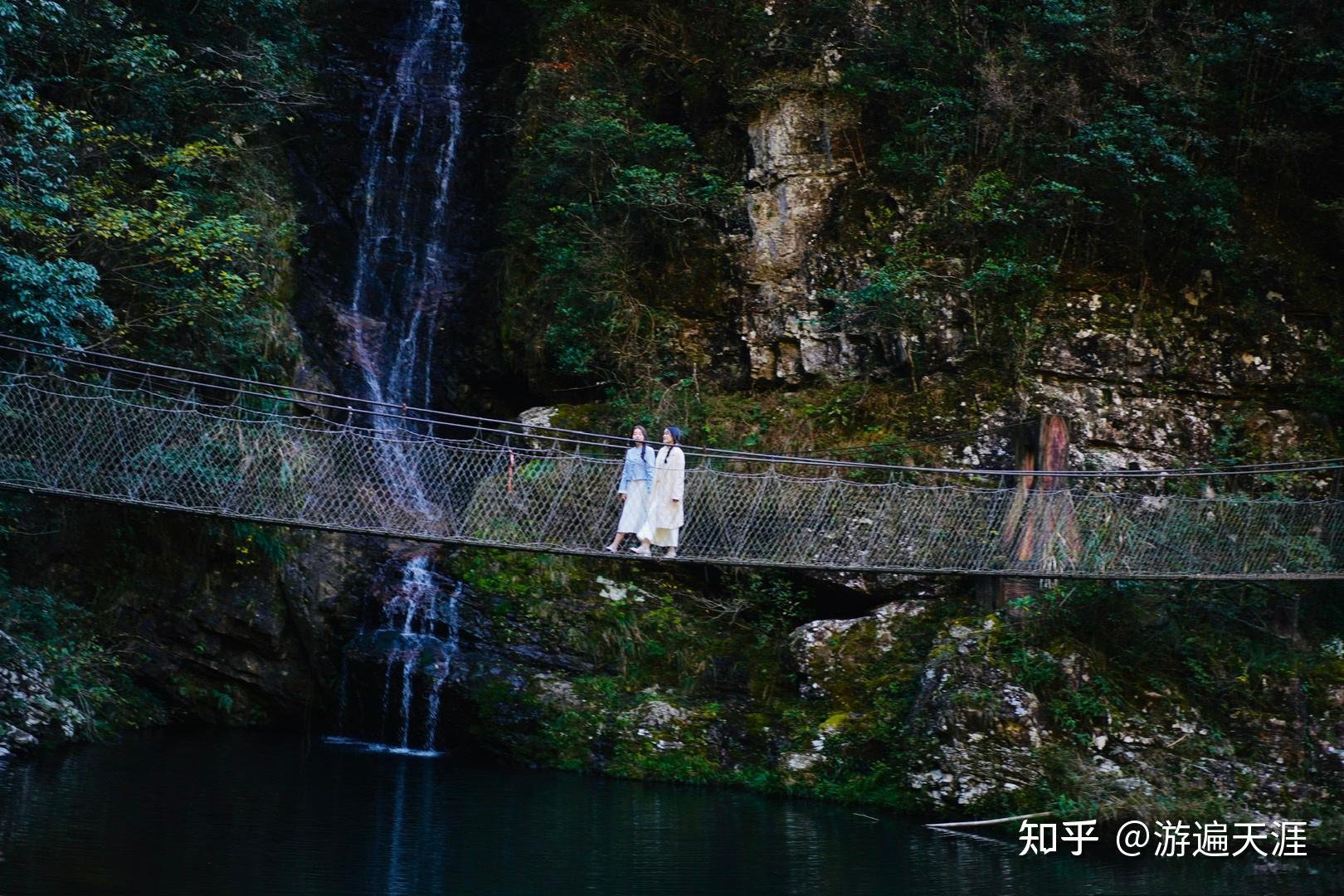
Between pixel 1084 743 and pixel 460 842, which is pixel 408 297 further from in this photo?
pixel 1084 743

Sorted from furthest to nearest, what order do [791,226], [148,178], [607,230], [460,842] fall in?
1. [607,230]
2. [791,226]
3. [148,178]
4. [460,842]

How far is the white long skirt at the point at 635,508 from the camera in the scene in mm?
7859

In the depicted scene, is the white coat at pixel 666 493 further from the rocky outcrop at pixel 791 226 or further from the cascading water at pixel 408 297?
the rocky outcrop at pixel 791 226

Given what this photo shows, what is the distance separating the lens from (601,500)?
8.20 m

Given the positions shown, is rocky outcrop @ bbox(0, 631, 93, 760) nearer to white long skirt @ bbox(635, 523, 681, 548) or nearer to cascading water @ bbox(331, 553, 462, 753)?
cascading water @ bbox(331, 553, 462, 753)

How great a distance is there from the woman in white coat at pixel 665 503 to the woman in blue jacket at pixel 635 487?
4 centimetres

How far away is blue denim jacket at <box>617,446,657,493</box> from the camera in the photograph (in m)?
7.87

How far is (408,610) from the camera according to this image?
1023cm

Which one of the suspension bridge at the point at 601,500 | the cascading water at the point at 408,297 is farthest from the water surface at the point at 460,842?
the suspension bridge at the point at 601,500

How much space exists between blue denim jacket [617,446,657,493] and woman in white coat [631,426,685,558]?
39mm

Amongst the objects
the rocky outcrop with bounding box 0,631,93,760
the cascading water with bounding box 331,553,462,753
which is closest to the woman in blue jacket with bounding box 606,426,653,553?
the cascading water with bounding box 331,553,462,753

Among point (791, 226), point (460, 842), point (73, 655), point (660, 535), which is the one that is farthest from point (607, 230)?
point (460, 842)

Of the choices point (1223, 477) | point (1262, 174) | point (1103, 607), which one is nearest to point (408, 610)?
point (1103, 607)

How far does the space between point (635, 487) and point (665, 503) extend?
0.22 meters
